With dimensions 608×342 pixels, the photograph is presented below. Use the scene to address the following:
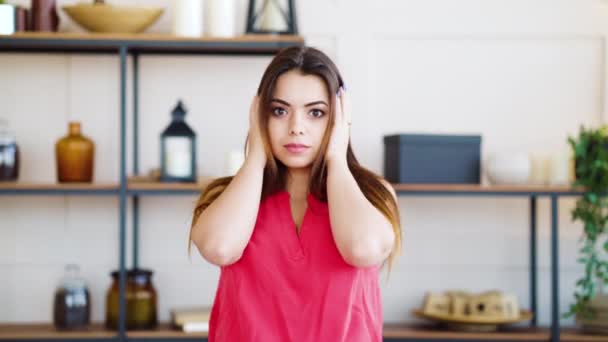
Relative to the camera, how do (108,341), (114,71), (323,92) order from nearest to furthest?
(323,92) < (108,341) < (114,71)

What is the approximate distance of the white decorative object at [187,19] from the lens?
9.57 feet

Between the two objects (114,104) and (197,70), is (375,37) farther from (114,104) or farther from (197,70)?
(114,104)

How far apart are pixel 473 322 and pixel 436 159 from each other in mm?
591

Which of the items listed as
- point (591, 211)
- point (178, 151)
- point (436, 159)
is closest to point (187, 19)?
point (178, 151)

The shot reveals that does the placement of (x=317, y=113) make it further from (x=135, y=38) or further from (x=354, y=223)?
(x=135, y=38)

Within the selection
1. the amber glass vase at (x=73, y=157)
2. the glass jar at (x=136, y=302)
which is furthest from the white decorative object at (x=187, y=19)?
the glass jar at (x=136, y=302)

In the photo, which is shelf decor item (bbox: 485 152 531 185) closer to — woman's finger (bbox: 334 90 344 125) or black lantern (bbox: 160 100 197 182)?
black lantern (bbox: 160 100 197 182)

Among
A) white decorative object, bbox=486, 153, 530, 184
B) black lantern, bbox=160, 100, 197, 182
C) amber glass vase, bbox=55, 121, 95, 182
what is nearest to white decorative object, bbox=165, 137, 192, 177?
black lantern, bbox=160, 100, 197, 182

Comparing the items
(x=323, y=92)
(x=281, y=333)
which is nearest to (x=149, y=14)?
(x=323, y=92)

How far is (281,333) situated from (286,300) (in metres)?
0.05

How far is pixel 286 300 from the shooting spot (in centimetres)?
128

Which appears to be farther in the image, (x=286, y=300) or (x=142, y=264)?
(x=142, y=264)

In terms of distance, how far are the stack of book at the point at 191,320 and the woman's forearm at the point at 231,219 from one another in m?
1.58

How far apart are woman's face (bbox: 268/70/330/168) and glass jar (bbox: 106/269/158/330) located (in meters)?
1.75
